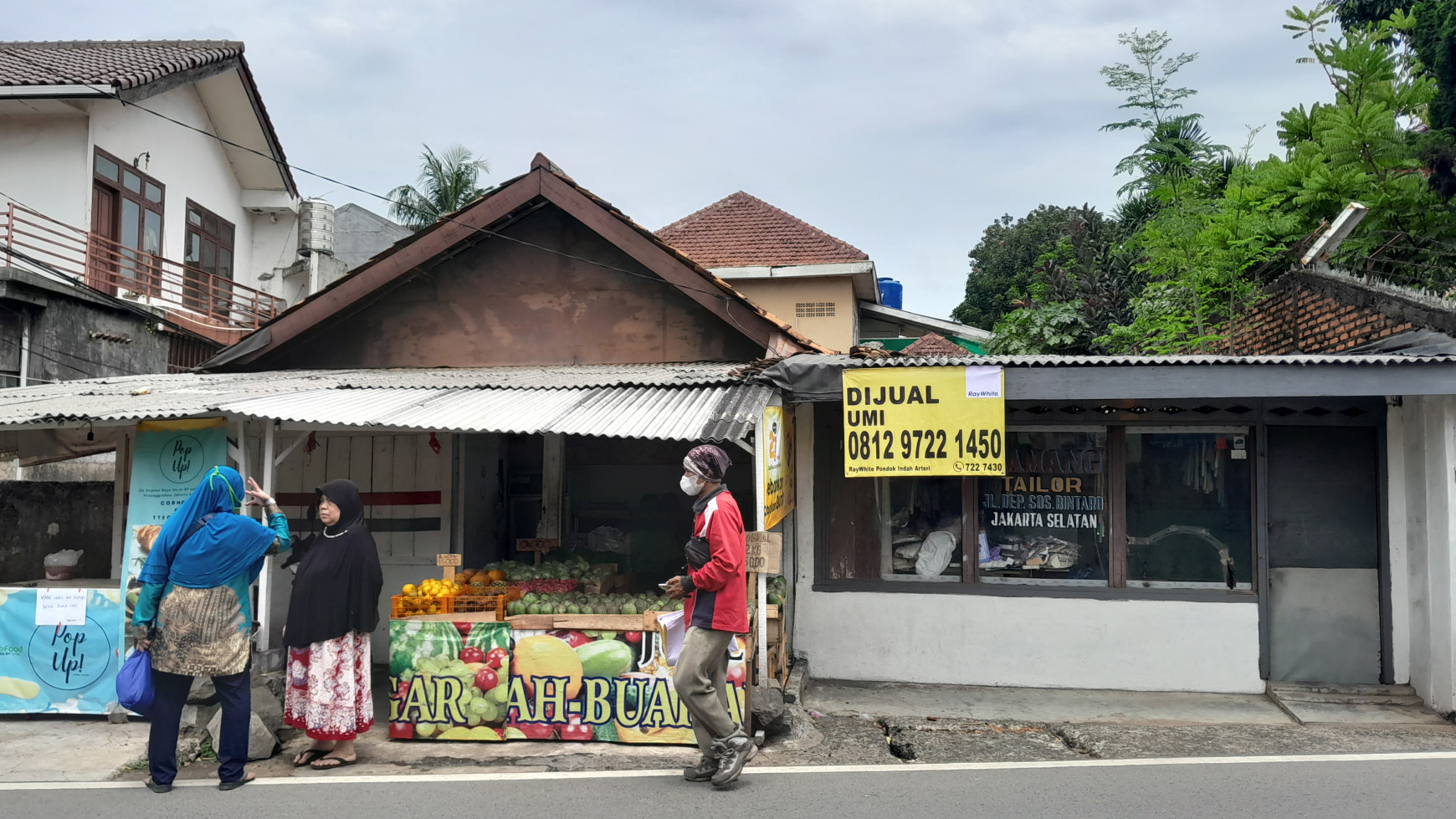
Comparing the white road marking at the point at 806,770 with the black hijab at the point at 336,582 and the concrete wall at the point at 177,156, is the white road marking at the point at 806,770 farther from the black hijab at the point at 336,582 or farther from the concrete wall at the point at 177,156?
the concrete wall at the point at 177,156

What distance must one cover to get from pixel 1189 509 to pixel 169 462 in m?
8.38

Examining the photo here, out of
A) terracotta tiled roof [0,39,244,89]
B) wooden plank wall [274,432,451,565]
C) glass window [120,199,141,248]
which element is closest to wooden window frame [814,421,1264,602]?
wooden plank wall [274,432,451,565]

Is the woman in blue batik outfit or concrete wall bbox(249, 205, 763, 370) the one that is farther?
concrete wall bbox(249, 205, 763, 370)

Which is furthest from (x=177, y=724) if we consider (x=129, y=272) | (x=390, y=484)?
(x=129, y=272)

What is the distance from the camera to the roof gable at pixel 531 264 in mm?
9125

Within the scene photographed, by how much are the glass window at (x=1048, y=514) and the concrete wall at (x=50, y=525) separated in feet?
30.0

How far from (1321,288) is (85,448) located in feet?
42.2

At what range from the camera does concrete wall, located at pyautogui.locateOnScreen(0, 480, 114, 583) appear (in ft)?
32.9

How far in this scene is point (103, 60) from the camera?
51.3 ft

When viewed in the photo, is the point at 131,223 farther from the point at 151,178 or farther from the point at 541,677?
the point at 541,677

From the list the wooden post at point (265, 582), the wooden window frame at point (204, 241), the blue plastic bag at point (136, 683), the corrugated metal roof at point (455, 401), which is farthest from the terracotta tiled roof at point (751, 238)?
the blue plastic bag at point (136, 683)

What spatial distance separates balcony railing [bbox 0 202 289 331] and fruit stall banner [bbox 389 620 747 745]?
971 cm

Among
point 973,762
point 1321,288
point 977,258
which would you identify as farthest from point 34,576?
point 977,258

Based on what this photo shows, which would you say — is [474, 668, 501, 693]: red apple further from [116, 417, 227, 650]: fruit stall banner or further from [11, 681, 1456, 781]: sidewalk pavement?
[116, 417, 227, 650]: fruit stall banner
